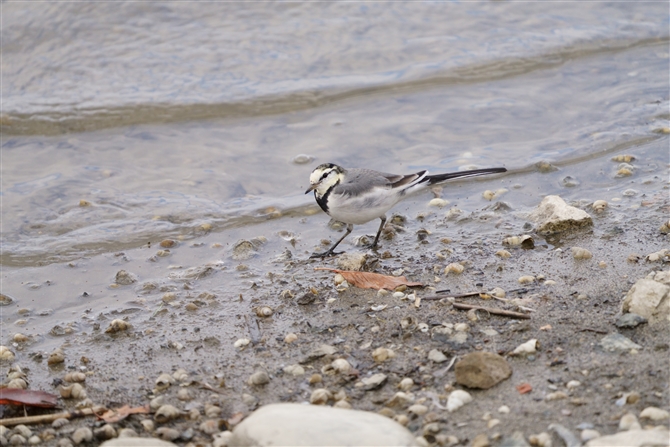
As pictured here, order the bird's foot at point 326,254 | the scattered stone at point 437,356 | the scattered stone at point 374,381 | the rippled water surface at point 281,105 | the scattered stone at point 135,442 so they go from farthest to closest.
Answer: the rippled water surface at point 281,105 < the bird's foot at point 326,254 < the scattered stone at point 437,356 < the scattered stone at point 374,381 < the scattered stone at point 135,442

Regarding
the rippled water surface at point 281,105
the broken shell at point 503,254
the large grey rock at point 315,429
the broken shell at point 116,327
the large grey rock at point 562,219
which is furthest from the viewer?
the rippled water surface at point 281,105

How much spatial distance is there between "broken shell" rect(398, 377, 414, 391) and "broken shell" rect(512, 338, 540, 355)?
0.62 meters

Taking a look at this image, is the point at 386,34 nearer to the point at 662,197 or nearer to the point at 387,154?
the point at 387,154

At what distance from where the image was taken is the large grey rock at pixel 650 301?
417 centimetres

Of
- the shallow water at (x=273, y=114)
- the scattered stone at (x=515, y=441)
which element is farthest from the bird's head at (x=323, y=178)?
the scattered stone at (x=515, y=441)

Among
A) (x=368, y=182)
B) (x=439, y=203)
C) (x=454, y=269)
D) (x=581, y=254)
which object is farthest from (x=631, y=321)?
(x=439, y=203)

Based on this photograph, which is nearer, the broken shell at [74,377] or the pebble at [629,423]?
the pebble at [629,423]

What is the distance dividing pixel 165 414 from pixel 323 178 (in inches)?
115

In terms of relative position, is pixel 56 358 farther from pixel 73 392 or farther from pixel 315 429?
pixel 315 429

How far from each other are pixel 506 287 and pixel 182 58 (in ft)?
24.0

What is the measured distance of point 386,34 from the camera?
1138 centimetres

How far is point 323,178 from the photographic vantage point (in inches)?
252

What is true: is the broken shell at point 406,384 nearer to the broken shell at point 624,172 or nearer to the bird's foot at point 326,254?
the bird's foot at point 326,254

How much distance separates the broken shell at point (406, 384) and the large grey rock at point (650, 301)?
4.59 ft
